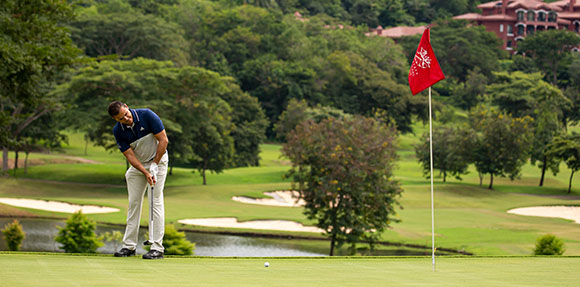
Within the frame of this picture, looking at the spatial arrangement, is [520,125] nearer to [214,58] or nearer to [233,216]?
[233,216]

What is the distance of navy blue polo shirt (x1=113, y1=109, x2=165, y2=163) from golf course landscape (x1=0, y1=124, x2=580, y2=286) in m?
1.39

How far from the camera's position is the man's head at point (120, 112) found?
8703 mm

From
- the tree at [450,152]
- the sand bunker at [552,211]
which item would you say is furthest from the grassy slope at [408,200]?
the tree at [450,152]

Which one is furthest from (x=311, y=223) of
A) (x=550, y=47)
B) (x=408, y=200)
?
(x=550, y=47)

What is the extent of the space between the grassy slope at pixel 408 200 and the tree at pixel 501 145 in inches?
69.6

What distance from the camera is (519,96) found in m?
82.0

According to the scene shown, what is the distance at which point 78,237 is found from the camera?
21078 millimetres

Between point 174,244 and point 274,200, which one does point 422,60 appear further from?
point 274,200

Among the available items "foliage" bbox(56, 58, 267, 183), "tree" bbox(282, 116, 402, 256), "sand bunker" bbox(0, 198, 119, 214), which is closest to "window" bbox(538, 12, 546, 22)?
"foliage" bbox(56, 58, 267, 183)

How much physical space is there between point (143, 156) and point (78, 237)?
12.8 m

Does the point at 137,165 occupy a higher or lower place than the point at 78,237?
higher

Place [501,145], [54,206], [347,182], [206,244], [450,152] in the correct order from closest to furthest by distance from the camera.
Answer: [347,182] → [206,244] → [54,206] → [501,145] → [450,152]

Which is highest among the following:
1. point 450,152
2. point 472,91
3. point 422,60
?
point 472,91

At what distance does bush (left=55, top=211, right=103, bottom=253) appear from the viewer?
68.7 feet
